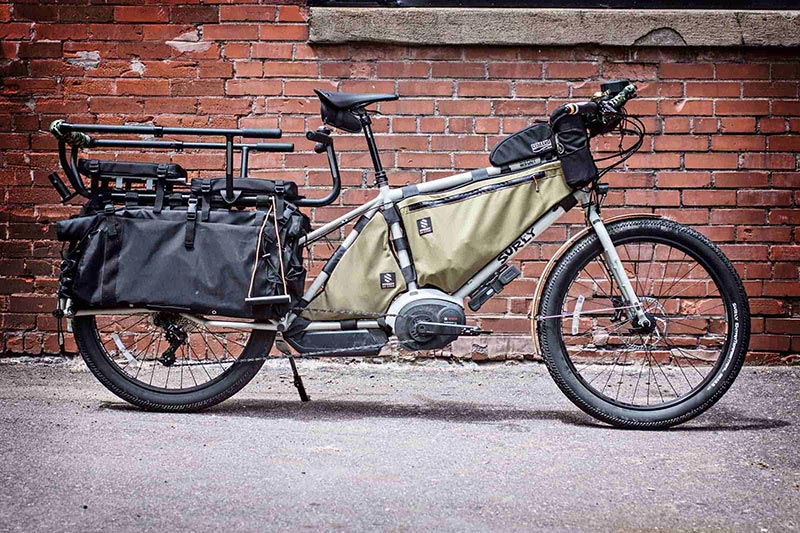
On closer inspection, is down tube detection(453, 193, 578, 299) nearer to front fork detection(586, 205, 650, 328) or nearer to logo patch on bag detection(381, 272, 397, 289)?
front fork detection(586, 205, 650, 328)

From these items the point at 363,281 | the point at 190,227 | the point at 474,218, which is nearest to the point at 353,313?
the point at 363,281

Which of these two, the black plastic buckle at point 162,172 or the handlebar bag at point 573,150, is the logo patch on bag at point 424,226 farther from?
the black plastic buckle at point 162,172

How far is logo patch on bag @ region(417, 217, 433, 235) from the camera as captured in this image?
3.98m

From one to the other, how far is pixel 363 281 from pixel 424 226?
0.35 meters

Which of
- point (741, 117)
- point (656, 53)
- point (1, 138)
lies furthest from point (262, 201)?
point (741, 117)

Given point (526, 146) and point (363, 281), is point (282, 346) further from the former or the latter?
point (526, 146)

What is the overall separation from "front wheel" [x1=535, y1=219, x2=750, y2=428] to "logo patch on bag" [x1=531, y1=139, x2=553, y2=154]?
1.34 feet

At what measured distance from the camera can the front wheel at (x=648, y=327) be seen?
12.7ft

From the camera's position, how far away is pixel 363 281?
13.2 feet

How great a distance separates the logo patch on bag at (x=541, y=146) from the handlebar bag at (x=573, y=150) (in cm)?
4

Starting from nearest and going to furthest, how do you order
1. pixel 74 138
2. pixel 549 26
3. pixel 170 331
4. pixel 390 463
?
1. pixel 390 463
2. pixel 74 138
3. pixel 170 331
4. pixel 549 26

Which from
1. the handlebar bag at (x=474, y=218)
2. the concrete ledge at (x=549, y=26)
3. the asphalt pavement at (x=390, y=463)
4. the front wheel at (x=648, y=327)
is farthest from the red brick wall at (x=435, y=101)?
the handlebar bag at (x=474, y=218)

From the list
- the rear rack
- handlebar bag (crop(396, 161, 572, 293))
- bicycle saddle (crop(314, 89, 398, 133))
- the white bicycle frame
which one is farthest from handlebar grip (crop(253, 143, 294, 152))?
handlebar bag (crop(396, 161, 572, 293))

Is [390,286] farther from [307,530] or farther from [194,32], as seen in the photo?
[194,32]
